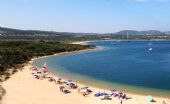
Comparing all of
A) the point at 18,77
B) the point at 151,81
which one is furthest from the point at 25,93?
the point at 151,81

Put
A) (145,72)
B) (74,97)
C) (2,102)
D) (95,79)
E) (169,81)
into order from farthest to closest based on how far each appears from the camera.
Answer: (145,72)
(95,79)
(169,81)
(74,97)
(2,102)

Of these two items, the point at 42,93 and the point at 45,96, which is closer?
the point at 45,96

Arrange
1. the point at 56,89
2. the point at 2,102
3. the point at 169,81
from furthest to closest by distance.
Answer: the point at 169,81 < the point at 56,89 < the point at 2,102

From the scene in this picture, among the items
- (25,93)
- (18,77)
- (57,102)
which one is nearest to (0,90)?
(25,93)

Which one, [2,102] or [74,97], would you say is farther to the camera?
[74,97]

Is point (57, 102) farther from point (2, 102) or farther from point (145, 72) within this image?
point (145, 72)

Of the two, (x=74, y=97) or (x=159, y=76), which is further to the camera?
(x=159, y=76)

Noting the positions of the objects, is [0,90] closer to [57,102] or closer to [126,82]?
[57,102]

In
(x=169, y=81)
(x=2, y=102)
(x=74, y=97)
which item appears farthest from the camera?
(x=169, y=81)

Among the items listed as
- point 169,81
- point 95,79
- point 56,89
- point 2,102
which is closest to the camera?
point 2,102
